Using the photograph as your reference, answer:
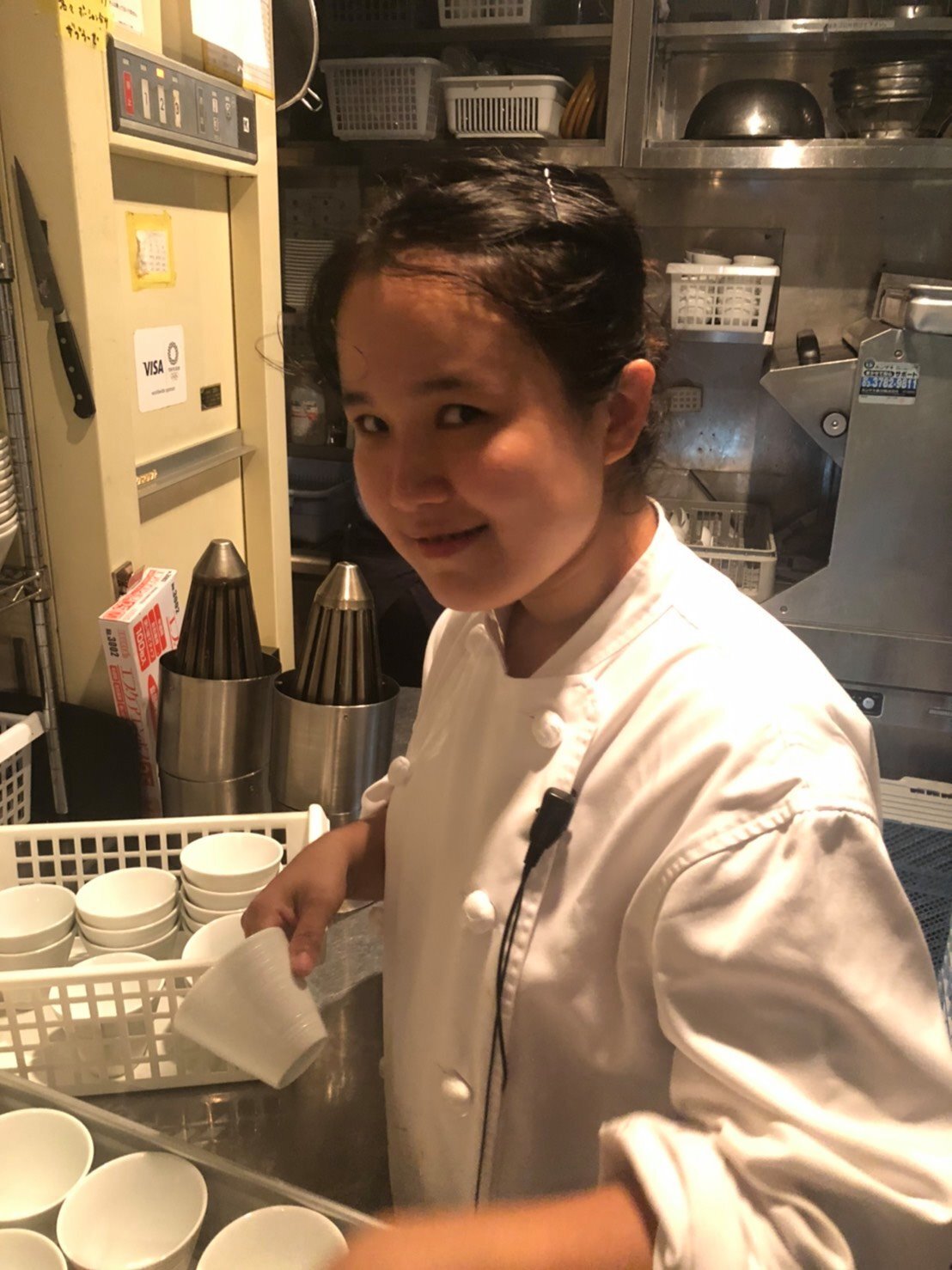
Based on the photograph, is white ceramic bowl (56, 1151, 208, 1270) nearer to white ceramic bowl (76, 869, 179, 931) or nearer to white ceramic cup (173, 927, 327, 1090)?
white ceramic cup (173, 927, 327, 1090)

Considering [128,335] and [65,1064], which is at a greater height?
[128,335]

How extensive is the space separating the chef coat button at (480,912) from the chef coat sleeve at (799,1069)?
0.13 m

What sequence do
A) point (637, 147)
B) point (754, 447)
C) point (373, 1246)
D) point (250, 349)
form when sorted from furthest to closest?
point (754, 447) < point (637, 147) < point (250, 349) < point (373, 1246)

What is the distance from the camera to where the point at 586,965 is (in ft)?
1.84

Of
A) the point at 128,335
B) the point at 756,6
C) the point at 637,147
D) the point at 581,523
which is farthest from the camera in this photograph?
the point at 756,6

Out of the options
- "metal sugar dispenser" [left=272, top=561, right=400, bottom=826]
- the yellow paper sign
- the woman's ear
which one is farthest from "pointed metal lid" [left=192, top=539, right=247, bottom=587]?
the woman's ear

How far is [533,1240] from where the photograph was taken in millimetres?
455

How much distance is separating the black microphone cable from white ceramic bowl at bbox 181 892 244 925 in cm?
35

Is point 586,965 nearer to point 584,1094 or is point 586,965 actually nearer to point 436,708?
point 584,1094

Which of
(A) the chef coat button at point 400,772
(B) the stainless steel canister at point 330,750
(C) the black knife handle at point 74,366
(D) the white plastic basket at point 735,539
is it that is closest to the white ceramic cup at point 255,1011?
(A) the chef coat button at point 400,772

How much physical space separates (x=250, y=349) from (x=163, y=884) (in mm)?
1018

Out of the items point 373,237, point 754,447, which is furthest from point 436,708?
point 754,447

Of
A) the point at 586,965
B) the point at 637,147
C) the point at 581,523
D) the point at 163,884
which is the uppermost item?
the point at 637,147

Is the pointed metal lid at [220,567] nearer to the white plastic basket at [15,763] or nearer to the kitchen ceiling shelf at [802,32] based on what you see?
the white plastic basket at [15,763]
